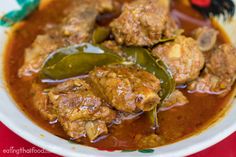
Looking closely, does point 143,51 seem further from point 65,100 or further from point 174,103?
point 65,100

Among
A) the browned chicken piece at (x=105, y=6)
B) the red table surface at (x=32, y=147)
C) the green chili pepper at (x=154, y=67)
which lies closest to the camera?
the red table surface at (x=32, y=147)

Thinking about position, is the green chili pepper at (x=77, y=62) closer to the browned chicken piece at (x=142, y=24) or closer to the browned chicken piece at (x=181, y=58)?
the browned chicken piece at (x=142, y=24)

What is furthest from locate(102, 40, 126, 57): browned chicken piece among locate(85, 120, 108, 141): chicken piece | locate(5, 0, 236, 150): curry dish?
locate(85, 120, 108, 141): chicken piece

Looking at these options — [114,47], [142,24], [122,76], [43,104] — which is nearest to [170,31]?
[142,24]

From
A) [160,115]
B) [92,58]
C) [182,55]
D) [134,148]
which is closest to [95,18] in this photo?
[92,58]

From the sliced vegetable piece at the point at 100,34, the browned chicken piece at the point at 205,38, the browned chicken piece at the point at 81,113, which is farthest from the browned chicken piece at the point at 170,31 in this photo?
the browned chicken piece at the point at 81,113
